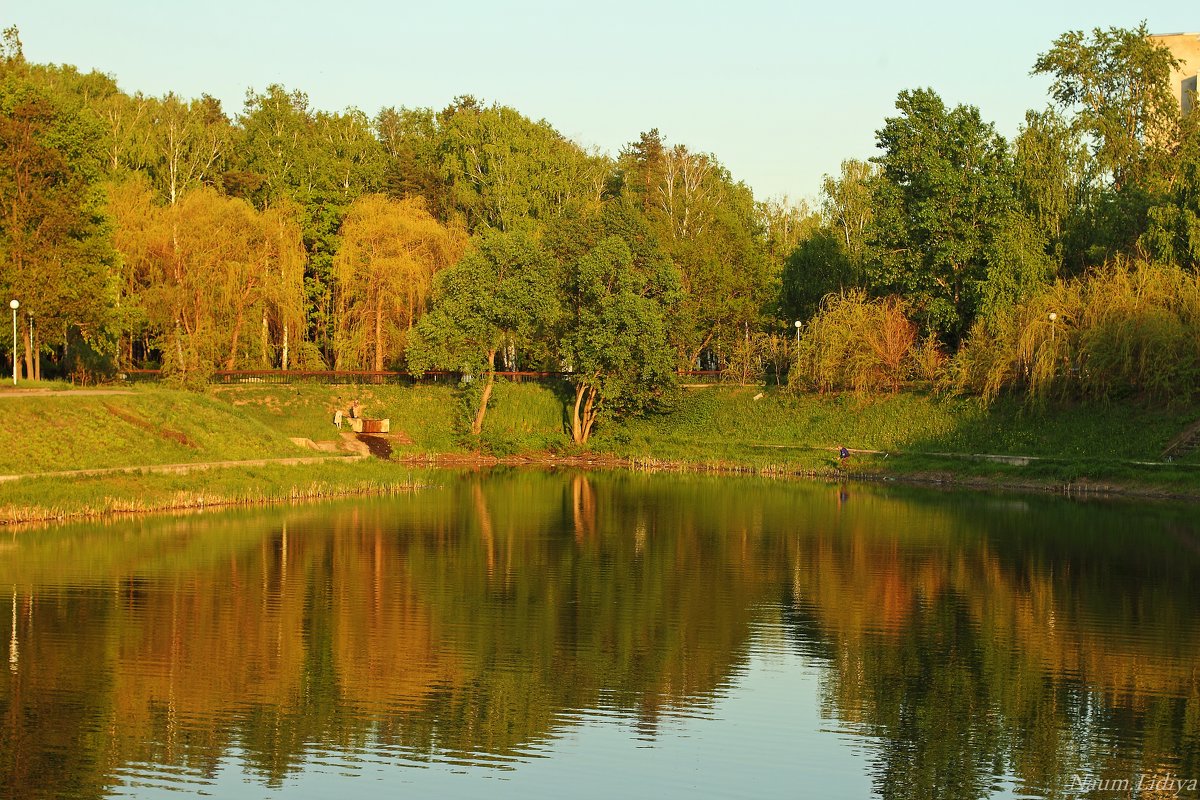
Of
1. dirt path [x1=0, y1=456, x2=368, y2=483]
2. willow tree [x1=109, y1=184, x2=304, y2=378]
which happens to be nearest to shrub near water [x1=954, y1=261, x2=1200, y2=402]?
dirt path [x1=0, y1=456, x2=368, y2=483]

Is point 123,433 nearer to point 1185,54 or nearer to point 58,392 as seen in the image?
point 58,392

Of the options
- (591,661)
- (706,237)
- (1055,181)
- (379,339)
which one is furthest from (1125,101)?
(591,661)

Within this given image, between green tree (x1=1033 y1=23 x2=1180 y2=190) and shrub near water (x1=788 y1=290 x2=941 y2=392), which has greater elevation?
green tree (x1=1033 y1=23 x2=1180 y2=190)

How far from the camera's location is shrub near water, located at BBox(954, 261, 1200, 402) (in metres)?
56.7

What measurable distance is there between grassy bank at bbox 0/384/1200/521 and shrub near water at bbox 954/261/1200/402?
1216mm

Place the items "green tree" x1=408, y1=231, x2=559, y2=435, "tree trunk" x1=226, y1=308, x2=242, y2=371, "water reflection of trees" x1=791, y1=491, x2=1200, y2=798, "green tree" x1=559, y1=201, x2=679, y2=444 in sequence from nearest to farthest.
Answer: "water reflection of trees" x1=791, y1=491, x2=1200, y2=798 < "green tree" x1=559, y1=201, x2=679, y2=444 < "green tree" x1=408, y1=231, x2=559, y2=435 < "tree trunk" x1=226, y1=308, x2=242, y2=371

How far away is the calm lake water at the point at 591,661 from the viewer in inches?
678

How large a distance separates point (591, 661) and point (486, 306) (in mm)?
46249

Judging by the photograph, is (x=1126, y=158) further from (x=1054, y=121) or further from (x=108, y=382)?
(x=108, y=382)

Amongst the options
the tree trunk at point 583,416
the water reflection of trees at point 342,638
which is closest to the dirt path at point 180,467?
the water reflection of trees at point 342,638

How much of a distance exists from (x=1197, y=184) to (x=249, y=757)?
54663 millimetres

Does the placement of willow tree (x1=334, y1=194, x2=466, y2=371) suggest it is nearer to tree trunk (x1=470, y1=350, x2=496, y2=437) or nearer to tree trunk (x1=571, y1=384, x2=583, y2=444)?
tree trunk (x1=470, y1=350, x2=496, y2=437)

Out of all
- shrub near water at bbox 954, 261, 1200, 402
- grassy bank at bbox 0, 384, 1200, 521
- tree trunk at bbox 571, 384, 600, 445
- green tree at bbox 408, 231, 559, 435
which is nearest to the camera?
grassy bank at bbox 0, 384, 1200, 521

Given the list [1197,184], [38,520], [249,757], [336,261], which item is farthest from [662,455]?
[249,757]
